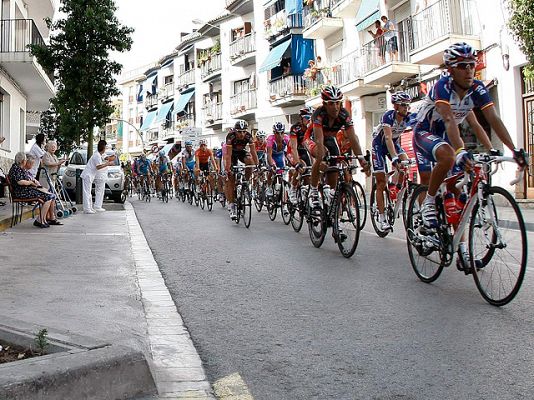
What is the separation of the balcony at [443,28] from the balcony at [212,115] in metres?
30.7

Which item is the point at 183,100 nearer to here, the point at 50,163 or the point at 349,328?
the point at 50,163

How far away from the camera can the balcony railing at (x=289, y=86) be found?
35625 millimetres

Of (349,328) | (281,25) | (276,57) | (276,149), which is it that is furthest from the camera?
(281,25)

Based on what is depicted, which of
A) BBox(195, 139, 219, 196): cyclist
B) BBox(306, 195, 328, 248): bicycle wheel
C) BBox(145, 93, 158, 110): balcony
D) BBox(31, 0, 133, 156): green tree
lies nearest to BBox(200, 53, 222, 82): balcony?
BBox(145, 93, 158, 110): balcony

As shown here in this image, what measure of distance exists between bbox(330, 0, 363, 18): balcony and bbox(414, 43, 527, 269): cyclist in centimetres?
2281

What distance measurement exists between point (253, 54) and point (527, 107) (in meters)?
28.4

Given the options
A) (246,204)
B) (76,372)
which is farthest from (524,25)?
(76,372)

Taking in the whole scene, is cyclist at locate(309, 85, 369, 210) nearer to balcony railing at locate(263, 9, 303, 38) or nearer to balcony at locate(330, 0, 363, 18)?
balcony at locate(330, 0, 363, 18)

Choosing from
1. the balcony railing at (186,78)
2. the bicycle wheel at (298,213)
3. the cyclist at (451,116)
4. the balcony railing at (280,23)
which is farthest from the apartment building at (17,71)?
the balcony railing at (186,78)

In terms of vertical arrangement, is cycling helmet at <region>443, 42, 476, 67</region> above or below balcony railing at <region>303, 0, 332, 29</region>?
below

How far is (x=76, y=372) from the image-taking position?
2936 millimetres

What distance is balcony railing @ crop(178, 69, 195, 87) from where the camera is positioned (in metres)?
59.4

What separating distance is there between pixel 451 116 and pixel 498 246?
3.91 feet

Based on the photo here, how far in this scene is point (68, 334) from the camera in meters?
3.51
